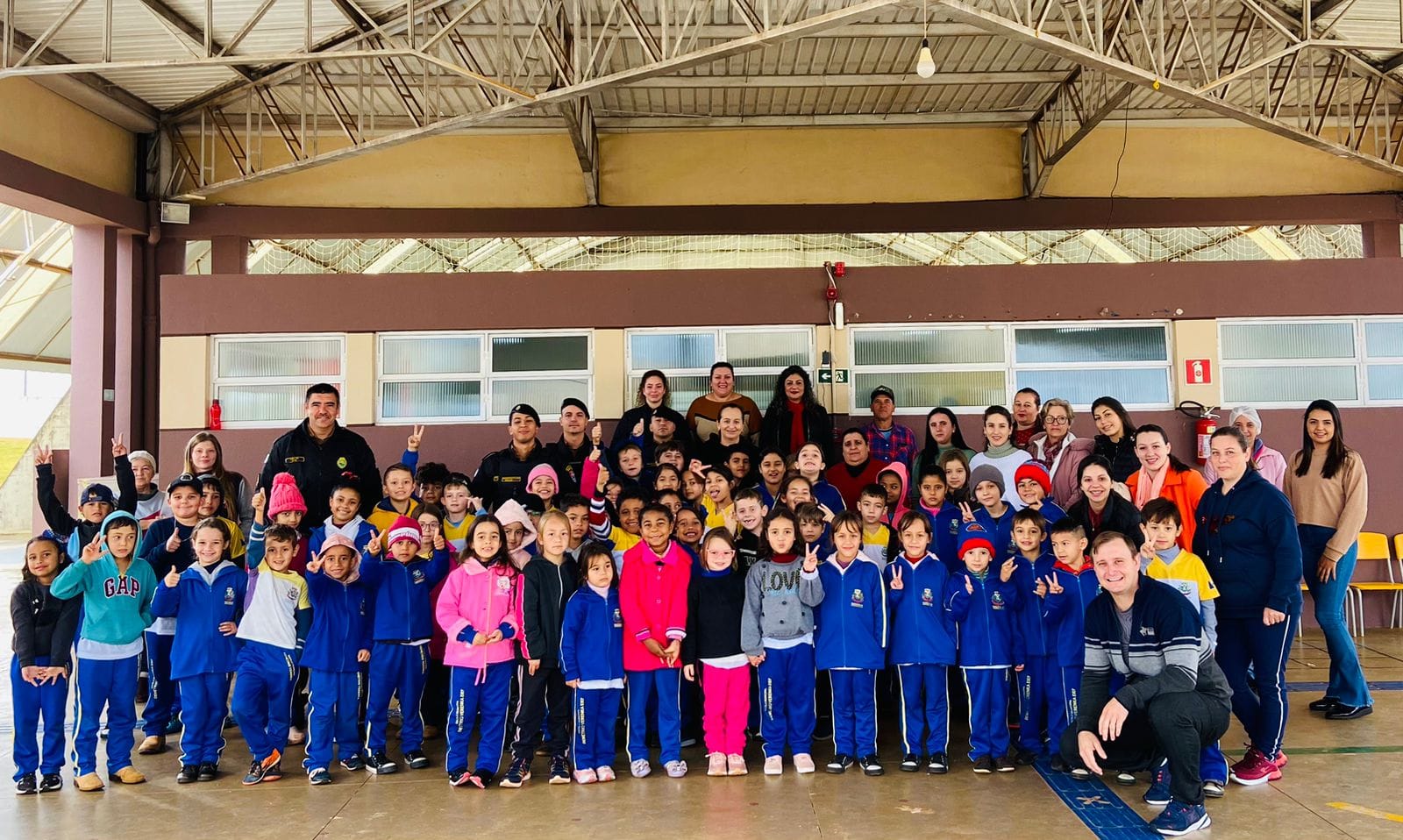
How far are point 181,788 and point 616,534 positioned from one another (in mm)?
2335

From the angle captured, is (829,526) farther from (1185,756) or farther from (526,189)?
(526,189)

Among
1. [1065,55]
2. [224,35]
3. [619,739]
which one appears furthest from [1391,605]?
[224,35]

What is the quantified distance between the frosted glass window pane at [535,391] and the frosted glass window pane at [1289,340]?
5.19 meters

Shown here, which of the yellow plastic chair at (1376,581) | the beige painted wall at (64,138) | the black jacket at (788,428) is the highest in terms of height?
the beige painted wall at (64,138)

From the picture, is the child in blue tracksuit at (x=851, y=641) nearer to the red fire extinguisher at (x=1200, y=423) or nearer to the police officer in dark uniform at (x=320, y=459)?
the police officer in dark uniform at (x=320, y=459)

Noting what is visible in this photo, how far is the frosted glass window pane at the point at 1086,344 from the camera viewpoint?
813 centimetres

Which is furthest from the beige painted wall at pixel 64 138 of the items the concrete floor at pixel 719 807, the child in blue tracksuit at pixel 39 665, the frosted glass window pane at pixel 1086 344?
the frosted glass window pane at pixel 1086 344

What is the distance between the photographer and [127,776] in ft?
15.3

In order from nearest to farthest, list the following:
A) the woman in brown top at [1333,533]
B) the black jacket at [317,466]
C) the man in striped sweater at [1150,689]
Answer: the man in striped sweater at [1150,689] → the woman in brown top at [1333,533] → the black jacket at [317,466]

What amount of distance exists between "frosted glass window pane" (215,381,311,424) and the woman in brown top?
6.99 m

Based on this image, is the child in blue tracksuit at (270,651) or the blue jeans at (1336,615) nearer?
the child in blue tracksuit at (270,651)

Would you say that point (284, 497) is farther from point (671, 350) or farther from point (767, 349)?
point (767, 349)

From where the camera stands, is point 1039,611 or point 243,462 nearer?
point 1039,611

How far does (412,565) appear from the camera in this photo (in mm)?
5066
